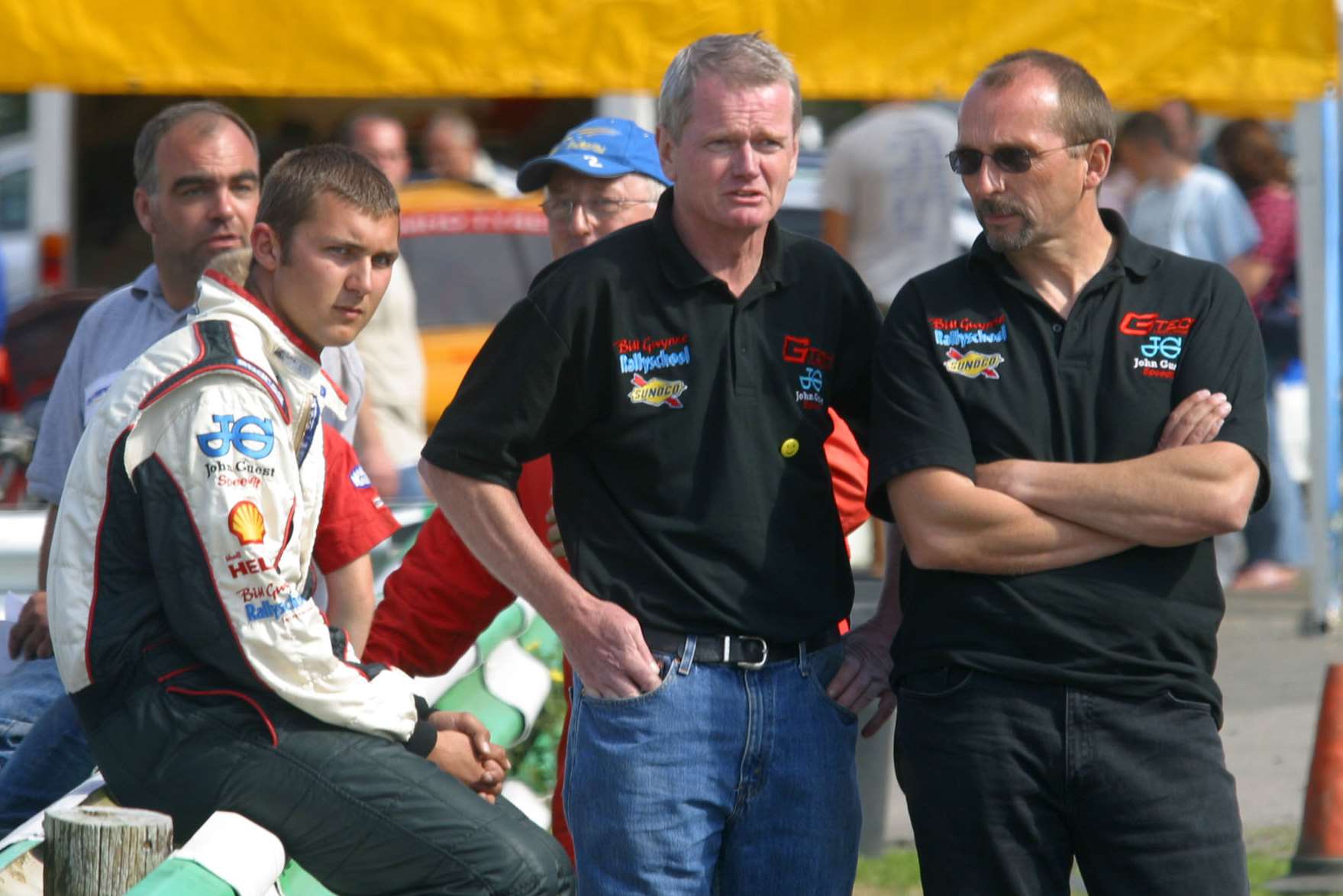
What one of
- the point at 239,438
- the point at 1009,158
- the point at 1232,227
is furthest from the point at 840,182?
the point at 239,438

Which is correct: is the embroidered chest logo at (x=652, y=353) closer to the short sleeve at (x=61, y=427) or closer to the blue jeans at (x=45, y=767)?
the blue jeans at (x=45, y=767)

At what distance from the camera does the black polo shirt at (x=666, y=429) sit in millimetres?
3051

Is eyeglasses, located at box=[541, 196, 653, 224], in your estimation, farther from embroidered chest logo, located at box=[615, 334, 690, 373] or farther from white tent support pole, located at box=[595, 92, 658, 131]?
white tent support pole, located at box=[595, 92, 658, 131]

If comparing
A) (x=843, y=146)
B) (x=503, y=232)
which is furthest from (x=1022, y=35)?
(x=503, y=232)

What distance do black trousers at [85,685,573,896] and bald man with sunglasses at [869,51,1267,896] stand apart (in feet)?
2.42

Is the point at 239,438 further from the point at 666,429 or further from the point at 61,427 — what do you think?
the point at 61,427

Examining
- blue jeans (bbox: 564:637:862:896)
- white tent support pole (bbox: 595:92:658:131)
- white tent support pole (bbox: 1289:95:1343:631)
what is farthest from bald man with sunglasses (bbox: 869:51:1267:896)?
white tent support pole (bbox: 595:92:658:131)

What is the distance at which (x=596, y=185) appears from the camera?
3.97 meters

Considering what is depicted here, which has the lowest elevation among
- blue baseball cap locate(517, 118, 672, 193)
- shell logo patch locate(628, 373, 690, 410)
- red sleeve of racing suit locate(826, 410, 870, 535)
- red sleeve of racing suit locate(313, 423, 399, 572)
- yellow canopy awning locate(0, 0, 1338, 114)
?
red sleeve of racing suit locate(313, 423, 399, 572)

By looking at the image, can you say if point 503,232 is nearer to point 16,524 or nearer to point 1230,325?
point 16,524

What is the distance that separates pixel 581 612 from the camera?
3.01m

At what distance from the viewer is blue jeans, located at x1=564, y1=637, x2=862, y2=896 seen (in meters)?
3.02

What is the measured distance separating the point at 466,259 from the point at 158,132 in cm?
447

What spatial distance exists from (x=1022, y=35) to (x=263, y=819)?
4883 millimetres
